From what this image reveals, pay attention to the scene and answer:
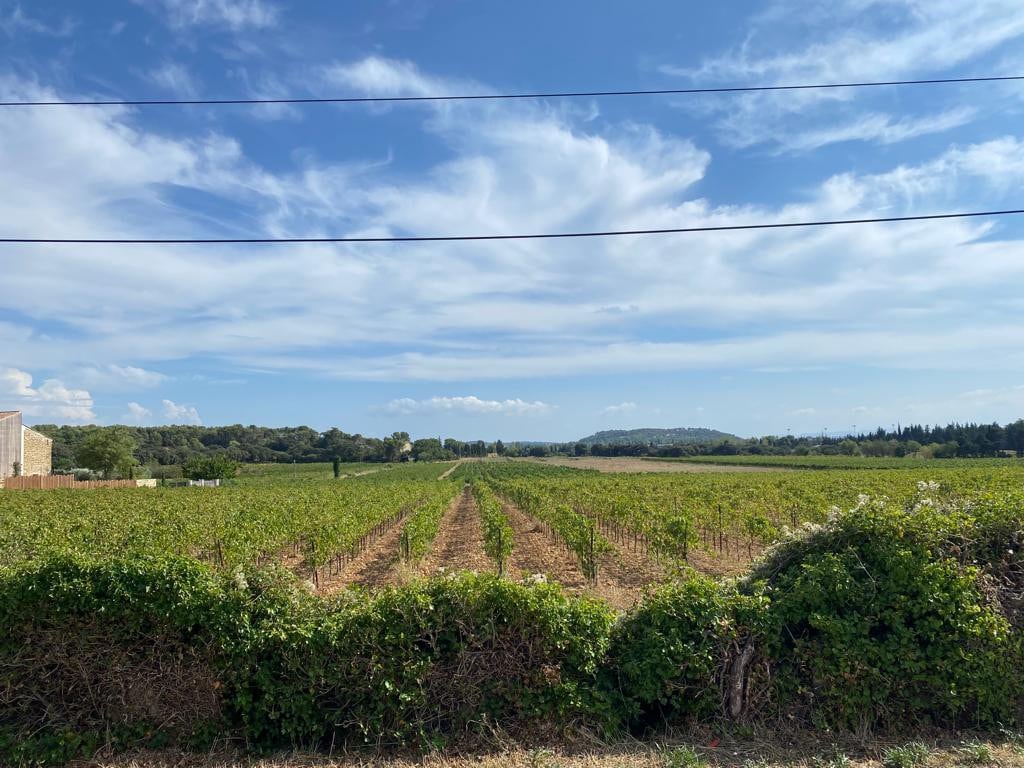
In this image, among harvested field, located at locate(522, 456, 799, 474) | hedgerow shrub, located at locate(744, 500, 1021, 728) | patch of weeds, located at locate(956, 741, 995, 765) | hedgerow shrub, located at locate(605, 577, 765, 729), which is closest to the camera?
patch of weeds, located at locate(956, 741, 995, 765)

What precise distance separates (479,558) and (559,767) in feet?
49.4

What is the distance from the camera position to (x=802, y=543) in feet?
21.6

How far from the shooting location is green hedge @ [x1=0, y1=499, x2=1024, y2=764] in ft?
18.3

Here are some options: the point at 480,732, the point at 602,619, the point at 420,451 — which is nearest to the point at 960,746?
the point at 602,619

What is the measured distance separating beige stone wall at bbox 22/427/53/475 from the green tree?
151 inches

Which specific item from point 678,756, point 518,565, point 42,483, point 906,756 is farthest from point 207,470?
point 906,756

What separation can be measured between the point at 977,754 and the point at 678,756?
2.37m

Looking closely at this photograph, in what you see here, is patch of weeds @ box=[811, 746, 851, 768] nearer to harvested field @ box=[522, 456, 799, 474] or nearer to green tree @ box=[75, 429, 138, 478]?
harvested field @ box=[522, 456, 799, 474]

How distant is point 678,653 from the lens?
5.66 metres

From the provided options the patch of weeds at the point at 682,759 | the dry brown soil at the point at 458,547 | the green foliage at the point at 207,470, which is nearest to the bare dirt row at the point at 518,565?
the dry brown soil at the point at 458,547

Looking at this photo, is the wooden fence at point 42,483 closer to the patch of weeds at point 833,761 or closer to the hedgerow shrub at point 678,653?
the hedgerow shrub at point 678,653

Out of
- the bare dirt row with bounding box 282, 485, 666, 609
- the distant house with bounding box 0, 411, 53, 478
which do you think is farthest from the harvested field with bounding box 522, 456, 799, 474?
the distant house with bounding box 0, 411, 53, 478

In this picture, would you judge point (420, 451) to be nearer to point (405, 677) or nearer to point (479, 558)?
point (479, 558)

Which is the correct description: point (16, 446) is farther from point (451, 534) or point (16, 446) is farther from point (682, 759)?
point (682, 759)
